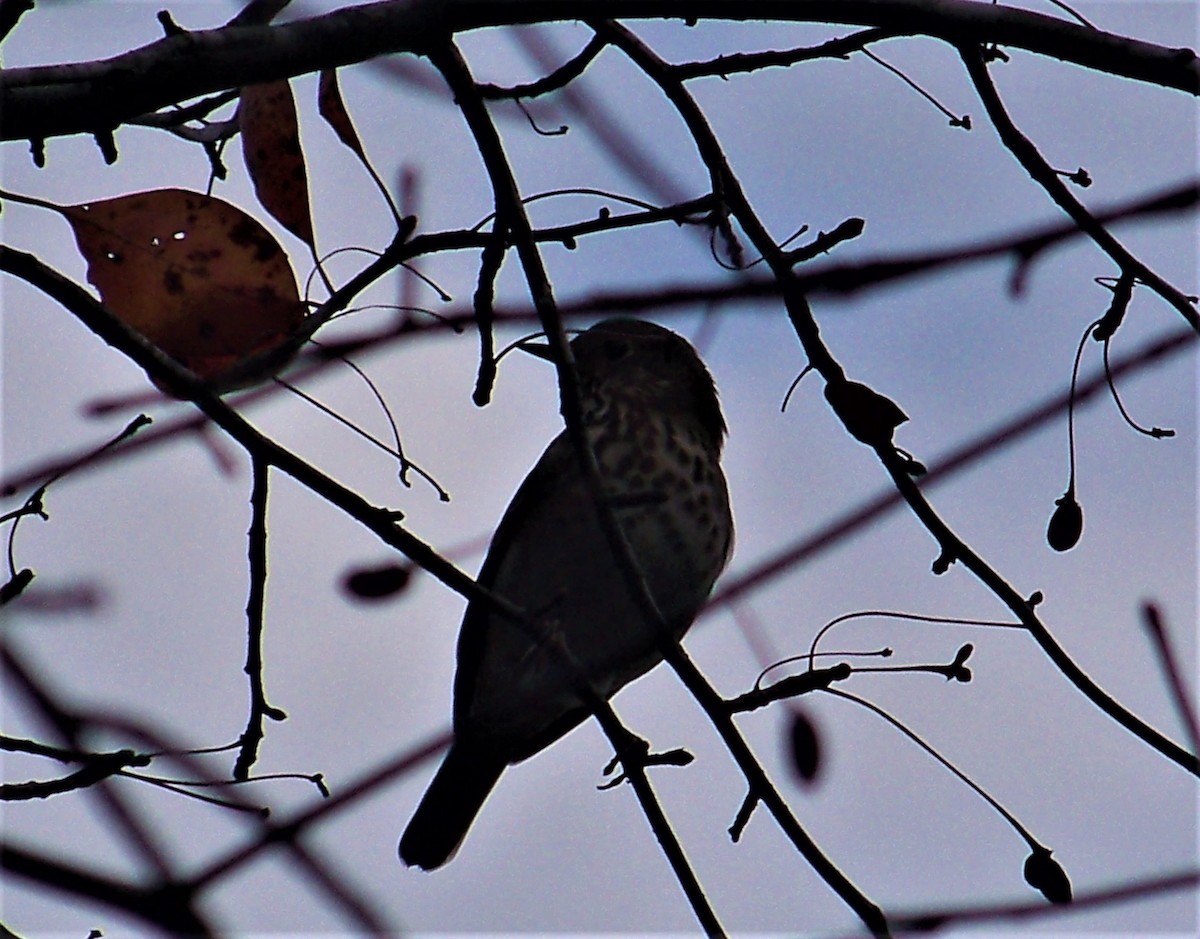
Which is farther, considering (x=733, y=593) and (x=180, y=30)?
(x=180, y=30)

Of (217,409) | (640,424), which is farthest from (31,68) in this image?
(640,424)

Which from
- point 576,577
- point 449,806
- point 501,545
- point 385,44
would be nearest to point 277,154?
point 385,44

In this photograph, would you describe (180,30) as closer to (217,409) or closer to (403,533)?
(217,409)

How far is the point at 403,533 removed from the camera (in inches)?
93.4

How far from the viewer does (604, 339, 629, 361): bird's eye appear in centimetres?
505

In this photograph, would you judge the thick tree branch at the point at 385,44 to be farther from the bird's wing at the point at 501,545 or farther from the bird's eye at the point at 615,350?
the bird's eye at the point at 615,350

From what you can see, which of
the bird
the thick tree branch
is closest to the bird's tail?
the bird

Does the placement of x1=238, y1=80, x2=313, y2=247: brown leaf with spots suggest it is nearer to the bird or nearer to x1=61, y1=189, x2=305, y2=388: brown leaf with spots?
x1=61, y1=189, x2=305, y2=388: brown leaf with spots

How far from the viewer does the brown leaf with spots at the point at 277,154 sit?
2570mm

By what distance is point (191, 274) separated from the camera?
249 centimetres

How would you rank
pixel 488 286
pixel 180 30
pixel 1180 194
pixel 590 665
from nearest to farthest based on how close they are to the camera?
pixel 1180 194 → pixel 180 30 → pixel 488 286 → pixel 590 665

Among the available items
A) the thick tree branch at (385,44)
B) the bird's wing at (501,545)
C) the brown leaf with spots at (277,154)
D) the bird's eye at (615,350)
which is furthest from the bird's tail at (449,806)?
the thick tree branch at (385,44)

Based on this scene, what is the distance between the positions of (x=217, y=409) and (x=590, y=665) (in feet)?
6.78

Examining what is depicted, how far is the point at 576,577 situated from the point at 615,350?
3.25ft
